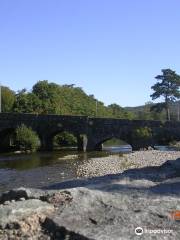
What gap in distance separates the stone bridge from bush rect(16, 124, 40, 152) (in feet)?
7.84

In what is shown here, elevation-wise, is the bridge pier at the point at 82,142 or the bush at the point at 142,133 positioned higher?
the bush at the point at 142,133

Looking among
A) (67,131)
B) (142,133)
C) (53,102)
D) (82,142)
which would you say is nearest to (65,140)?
(67,131)

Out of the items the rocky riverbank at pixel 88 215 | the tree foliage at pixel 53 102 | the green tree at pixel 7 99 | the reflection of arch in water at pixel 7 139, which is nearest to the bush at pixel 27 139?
the reflection of arch in water at pixel 7 139

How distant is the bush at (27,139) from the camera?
71.4 metres

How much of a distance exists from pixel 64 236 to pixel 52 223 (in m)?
0.60

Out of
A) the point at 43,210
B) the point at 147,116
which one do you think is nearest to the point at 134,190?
the point at 43,210

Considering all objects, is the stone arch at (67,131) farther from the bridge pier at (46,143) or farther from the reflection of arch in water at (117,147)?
the reflection of arch in water at (117,147)

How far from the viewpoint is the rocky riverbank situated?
10734mm

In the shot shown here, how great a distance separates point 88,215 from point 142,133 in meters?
58.0

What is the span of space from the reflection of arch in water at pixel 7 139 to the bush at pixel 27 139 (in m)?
4.20

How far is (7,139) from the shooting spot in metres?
82.8

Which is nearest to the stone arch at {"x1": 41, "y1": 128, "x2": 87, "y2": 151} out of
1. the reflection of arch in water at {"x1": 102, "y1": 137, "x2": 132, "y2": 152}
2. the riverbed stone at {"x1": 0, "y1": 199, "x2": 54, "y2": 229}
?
the reflection of arch in water at {"x1": 102, "y1": 137, "x2": 132, "y2": 152}

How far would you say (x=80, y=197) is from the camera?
41.9 ft

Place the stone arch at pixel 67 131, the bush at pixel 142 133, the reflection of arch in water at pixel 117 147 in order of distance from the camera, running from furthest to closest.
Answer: the reflection of arch in water at pixel 117 147
the stone arch at pixel 67 131
the bush at pixel 142 133
